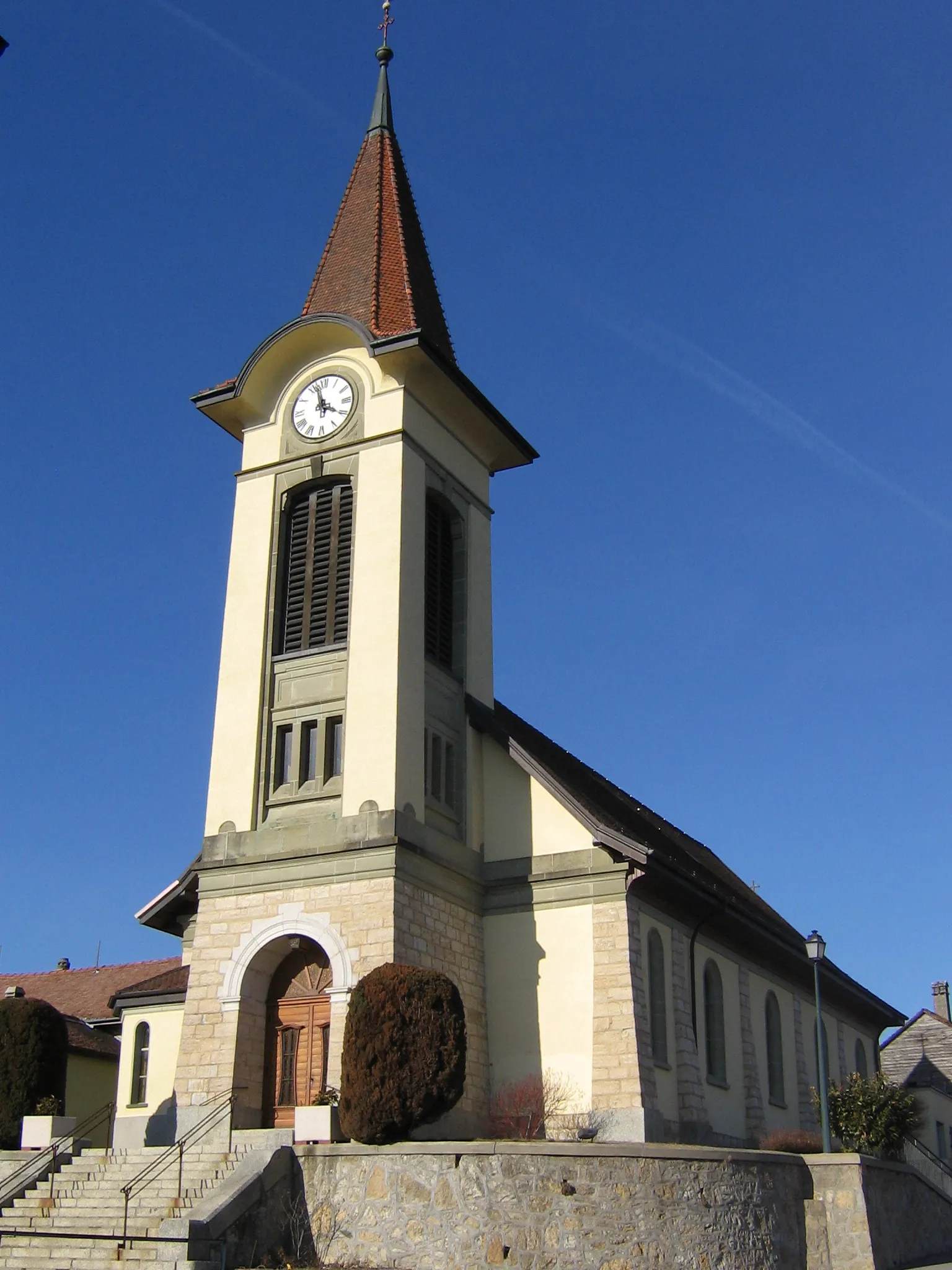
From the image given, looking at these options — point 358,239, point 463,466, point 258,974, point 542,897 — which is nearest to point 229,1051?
point 258,974

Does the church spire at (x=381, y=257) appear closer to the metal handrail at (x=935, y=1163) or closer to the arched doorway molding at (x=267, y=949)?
the arched doorway molding at (x=267, y=949)

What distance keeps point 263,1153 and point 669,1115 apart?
847 centimetres

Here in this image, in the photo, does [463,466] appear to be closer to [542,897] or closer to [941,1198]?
[542,897]

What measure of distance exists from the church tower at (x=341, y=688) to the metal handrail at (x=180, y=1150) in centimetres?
35

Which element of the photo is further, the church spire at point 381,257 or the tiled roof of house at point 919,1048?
the tiled roof of house at point 919,1048

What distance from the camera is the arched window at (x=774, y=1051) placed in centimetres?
3195

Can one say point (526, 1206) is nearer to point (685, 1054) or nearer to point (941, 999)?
point (685, 1054)

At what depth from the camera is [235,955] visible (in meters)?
25.0

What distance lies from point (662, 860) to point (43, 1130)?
37.4 feet

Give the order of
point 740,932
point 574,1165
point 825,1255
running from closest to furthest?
point 574,1165
point 825,1255
point 740,932

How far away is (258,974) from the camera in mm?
25094

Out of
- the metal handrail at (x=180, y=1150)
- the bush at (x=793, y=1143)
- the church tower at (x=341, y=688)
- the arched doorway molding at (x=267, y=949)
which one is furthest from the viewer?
the bush at (x=793, y=1143)

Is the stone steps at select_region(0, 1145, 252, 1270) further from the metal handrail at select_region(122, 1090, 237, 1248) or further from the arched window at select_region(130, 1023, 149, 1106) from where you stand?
the arched window at select_region(130, 1023, 149, 1106)

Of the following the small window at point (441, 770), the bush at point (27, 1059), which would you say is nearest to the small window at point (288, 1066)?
the bush at point (27, 1059)
